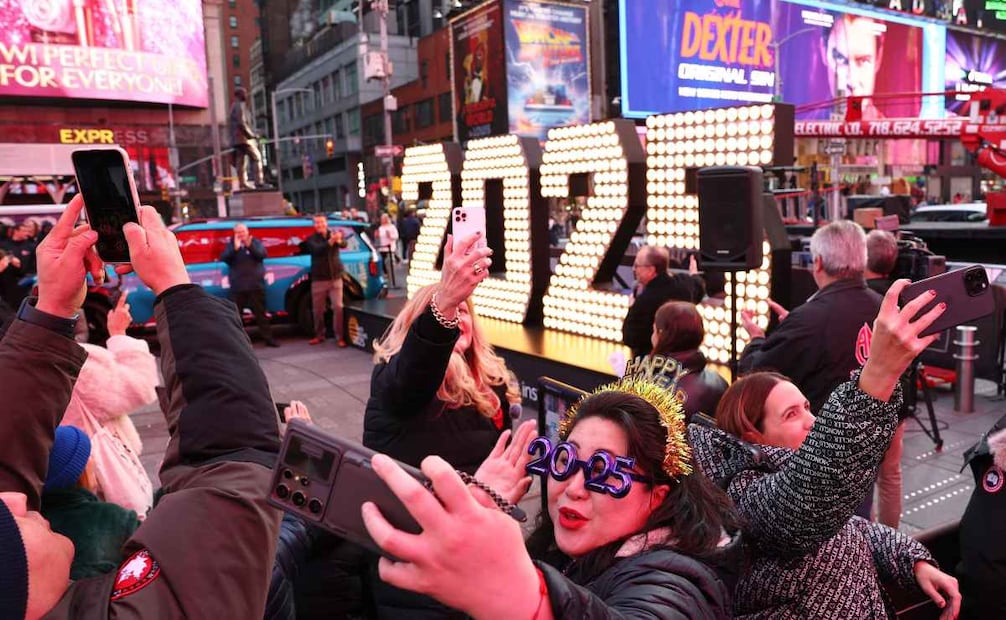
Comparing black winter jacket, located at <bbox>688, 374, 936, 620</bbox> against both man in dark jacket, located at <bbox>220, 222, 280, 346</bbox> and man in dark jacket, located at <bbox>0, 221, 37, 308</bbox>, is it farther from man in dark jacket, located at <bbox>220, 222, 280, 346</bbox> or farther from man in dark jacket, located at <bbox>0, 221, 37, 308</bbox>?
man in dark jacket, located at <bbox>220, 222, 280, 346</bbox>

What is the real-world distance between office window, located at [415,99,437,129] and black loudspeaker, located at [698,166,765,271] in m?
58.8

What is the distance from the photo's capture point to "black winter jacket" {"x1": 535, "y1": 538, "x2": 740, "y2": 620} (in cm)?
139

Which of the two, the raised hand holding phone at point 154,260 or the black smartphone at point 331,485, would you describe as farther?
the raised hand holding phone at point 154,260

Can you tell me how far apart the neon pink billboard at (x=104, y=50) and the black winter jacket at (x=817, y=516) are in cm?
4064

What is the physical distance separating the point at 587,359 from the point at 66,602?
22.9 feet

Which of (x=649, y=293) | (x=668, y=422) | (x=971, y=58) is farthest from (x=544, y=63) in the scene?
(x=668, y=422)

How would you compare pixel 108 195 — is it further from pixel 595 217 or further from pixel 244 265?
pixel 244 265

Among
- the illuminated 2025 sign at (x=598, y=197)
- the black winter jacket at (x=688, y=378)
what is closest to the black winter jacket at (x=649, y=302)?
the illuminated 2025 sign at (x=598, y=197)

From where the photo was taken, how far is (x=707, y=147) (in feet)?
25.3

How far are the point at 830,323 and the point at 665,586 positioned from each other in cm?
334

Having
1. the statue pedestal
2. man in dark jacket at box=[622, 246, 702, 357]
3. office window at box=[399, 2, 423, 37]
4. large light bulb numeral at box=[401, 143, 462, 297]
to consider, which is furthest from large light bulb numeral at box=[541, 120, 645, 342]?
office window at box=[399, 2, 423, 37]

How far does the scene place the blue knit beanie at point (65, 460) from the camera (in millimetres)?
2086

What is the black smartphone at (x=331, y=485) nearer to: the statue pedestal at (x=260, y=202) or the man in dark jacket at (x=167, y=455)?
the man in dark jacket at (x=167, y=455)

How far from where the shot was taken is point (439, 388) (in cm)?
299
